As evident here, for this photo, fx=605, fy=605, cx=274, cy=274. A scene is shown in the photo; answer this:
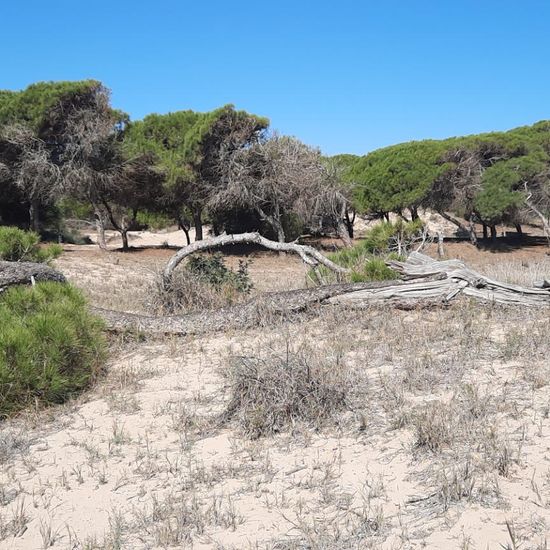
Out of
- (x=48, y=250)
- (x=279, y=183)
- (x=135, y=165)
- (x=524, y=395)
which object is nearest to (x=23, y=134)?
(x=135, y=165)

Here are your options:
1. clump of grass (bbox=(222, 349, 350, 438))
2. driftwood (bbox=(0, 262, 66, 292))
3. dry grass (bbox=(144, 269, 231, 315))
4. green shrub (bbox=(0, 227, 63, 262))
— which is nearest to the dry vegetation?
clump of grass (bbox=(222, 349, 350, 438))

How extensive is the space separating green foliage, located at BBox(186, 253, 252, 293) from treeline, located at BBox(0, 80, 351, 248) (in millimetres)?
13141

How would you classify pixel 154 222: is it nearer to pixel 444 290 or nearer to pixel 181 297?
pixel 181 297

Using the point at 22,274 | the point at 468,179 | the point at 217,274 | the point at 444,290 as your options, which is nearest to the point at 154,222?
the point at 468,179

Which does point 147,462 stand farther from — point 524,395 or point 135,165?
point 135,165

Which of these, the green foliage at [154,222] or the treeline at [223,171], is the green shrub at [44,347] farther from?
the green foliage at [154,222]

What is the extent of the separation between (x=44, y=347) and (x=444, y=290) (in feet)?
13.8

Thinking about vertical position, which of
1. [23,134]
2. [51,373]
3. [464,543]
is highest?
[23,134]

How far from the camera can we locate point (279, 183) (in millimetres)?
22703

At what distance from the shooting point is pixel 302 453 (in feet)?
11.8

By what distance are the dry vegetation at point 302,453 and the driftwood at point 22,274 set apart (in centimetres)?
174

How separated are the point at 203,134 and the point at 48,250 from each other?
1489 centimetres

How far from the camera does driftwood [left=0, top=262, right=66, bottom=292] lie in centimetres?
635

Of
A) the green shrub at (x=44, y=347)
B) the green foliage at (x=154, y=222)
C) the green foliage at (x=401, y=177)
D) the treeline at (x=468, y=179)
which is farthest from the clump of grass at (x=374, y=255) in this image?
the green foliage at (x=154, y=222)
